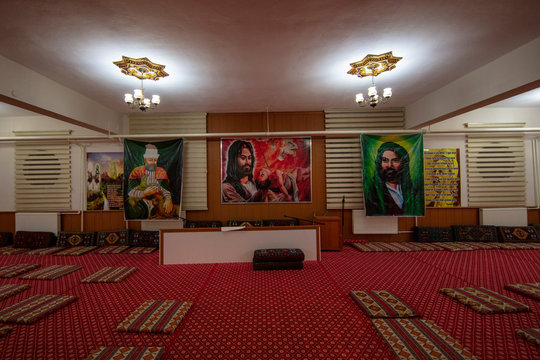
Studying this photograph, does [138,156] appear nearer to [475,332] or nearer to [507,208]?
[475,332]

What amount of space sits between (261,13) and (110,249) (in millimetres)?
6279

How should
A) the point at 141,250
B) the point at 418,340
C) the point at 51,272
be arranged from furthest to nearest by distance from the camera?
the point at 141,250 < the point at 51,272 < the point at 418,340

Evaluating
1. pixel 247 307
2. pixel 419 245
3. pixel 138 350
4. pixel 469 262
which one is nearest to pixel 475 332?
pixel 247 307

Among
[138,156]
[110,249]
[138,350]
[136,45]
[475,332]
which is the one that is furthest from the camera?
[138,156]

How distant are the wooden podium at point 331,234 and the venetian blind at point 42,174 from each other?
22.7 ft

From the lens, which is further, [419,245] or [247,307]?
[419,245]

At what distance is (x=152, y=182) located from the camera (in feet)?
21.9

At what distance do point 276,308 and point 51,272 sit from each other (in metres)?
4.27

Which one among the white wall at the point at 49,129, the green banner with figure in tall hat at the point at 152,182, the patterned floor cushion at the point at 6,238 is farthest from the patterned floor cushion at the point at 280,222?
the patterned floor cushion at the point at 6,238

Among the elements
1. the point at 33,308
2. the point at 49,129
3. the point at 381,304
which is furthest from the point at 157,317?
the point at 49,129

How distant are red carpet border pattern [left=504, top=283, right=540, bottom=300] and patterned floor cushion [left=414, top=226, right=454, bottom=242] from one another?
289 cm

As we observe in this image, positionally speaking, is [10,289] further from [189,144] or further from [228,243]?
[189,144]

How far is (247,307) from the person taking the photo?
321 cm

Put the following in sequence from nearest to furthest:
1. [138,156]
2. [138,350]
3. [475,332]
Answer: [138,350]
[475,332]
[138,156]
